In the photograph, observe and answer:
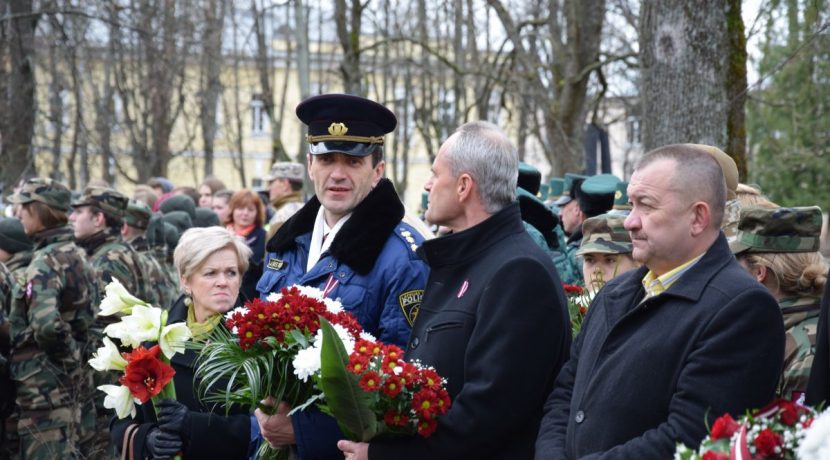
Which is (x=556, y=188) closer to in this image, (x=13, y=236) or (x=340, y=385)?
(x=13, y=236)

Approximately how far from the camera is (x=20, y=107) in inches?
637

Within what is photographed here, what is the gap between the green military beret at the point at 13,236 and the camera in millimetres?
8250

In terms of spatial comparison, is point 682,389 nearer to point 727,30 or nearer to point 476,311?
point 476,311

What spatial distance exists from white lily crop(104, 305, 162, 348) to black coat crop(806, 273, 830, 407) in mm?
2551

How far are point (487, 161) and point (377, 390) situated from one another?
1036 mm

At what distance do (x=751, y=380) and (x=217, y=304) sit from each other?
3.07 meters

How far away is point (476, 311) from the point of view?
3.92 m

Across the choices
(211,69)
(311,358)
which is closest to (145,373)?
(311,358)

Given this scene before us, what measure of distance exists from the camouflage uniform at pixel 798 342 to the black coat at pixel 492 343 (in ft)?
2.79

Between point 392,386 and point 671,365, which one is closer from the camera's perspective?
point 671,365

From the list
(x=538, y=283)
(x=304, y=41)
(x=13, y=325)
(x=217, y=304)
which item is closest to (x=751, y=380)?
(x=538, y=283)

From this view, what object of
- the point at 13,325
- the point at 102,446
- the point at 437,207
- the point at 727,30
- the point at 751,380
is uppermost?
the point at 727,30

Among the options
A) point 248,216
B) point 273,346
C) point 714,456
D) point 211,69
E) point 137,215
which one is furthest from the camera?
point 211,69

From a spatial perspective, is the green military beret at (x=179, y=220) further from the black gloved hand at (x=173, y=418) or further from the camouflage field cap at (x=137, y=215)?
the black gloved hand at (x=173, y=418)
